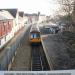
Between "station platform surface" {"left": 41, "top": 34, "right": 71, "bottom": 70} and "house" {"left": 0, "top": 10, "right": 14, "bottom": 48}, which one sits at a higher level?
"house" {"left": 0, "top": 10, "right": 14, "bottom": 48}

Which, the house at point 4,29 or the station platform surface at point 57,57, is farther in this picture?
the house at point 4,29

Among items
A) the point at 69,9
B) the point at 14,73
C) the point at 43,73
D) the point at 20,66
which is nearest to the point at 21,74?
the point at 14,73

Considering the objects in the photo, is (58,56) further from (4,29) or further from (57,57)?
(4,29)

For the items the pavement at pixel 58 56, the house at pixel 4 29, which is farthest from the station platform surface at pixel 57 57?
the house at pixel 4 29

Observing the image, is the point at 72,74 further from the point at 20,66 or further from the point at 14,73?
the point at 20,66

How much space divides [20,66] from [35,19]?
4395 inches

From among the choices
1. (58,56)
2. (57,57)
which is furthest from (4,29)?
(57,57)

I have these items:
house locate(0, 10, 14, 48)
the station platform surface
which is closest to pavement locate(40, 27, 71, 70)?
the station platform surface

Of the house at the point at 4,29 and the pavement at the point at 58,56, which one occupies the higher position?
the house at the point at 4,29

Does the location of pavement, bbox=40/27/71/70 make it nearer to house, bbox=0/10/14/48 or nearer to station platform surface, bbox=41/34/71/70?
station platform surface, bbox=41/34/71/70

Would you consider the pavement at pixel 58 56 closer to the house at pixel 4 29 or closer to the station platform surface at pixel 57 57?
the station platform surface at pixel 57 57

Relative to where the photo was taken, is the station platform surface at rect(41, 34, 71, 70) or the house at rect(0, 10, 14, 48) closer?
the station platform surface at rect(41, 34, 71, 70)

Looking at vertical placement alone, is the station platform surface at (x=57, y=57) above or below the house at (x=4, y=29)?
below

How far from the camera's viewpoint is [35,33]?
89.9 ft
